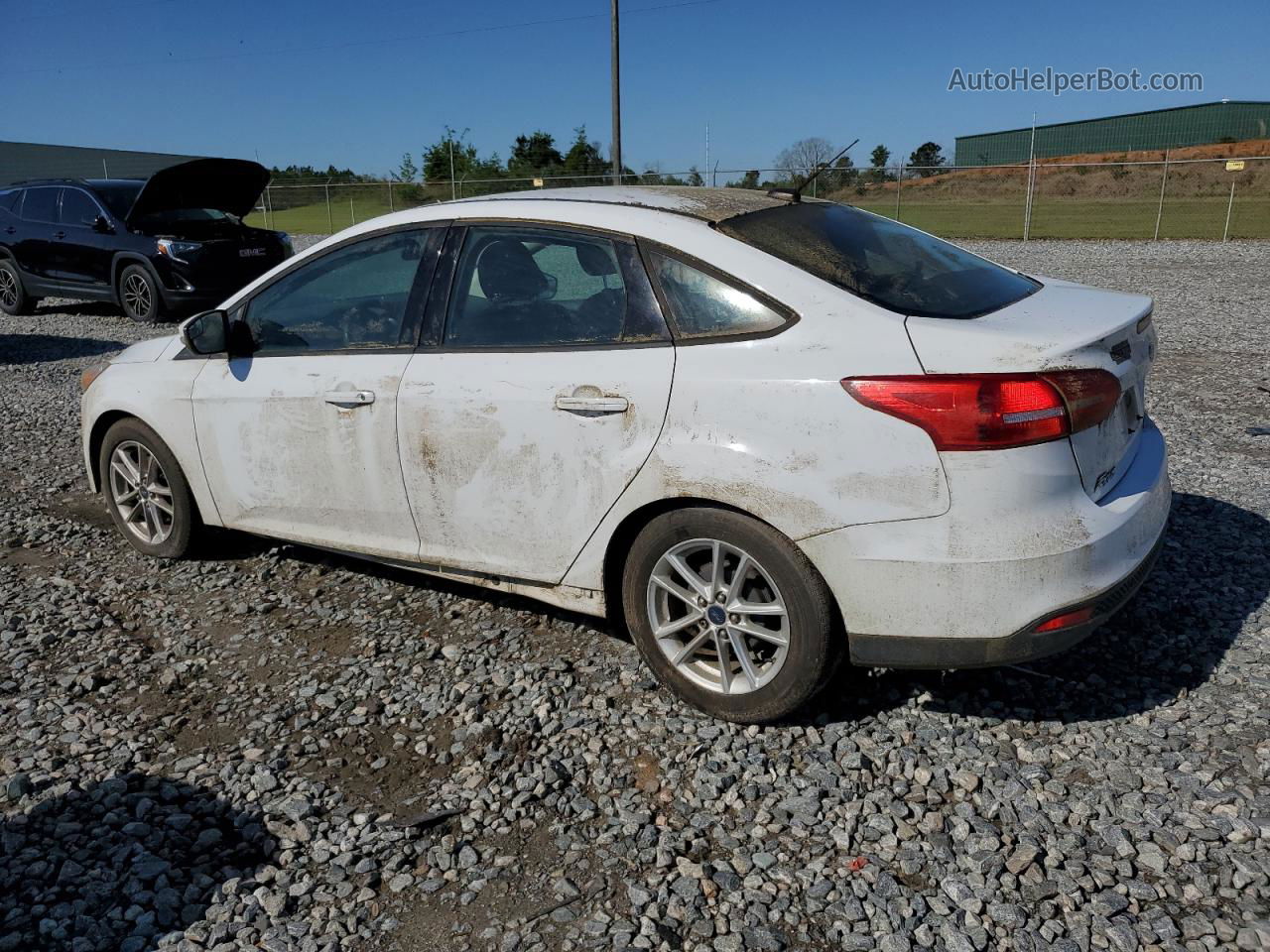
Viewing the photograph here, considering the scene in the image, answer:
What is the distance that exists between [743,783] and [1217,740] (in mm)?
1533

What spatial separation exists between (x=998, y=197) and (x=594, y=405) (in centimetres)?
4347

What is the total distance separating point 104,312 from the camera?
15.0 meters

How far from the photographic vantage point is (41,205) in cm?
1364

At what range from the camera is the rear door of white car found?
3.36 metres

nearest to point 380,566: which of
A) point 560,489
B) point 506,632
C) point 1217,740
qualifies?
point 506,632

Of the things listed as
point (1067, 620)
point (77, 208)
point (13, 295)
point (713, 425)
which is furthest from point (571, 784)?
point (13, 295)

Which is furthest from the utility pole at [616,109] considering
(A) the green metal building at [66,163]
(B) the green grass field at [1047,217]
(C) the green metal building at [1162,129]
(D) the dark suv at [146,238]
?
(C) the green metal building at [1162,129]

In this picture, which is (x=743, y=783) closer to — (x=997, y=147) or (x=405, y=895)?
(x=405, y=895)

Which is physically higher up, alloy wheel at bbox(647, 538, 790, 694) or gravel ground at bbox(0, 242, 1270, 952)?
alloy wheel at bbox(647, 538, 790, 694)

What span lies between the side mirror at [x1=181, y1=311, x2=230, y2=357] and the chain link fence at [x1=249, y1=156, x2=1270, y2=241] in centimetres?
2125

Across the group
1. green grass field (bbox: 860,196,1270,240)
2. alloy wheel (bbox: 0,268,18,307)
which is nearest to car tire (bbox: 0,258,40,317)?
alloy wheel (bbox: 0,268,18,307)

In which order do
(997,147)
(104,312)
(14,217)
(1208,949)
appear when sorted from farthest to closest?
(997,147)
(104,312)
(14,217)
(1208,949)

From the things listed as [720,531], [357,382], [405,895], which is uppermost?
[357,382]

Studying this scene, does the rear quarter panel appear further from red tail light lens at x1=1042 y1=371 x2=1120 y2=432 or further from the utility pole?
the utility pole
